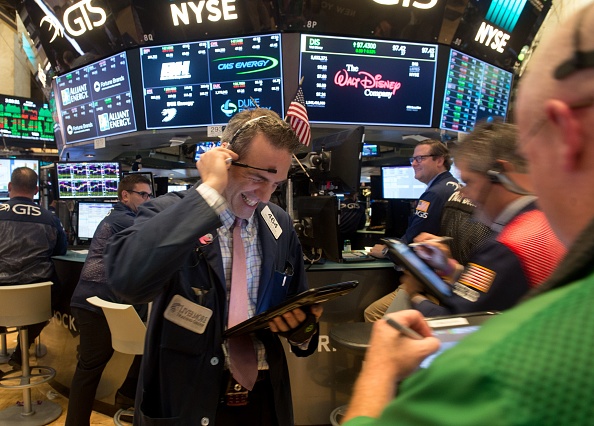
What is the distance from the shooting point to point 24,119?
912 cm

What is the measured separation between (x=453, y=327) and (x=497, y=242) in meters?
0.72

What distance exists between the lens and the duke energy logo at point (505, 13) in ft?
14.9

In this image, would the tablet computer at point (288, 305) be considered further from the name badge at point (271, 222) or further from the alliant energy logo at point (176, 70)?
the alliant energy logo at point (176, 70)

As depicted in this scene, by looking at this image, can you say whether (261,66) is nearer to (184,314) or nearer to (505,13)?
(505,13)

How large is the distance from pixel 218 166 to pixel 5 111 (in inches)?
391

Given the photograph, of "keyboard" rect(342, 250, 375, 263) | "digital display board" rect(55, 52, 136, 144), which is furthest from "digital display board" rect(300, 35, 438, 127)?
"digital display board" rect(55, 52, 136, 144)

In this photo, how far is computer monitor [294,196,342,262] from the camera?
2.69 m

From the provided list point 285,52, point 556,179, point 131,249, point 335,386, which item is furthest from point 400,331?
point 285,52

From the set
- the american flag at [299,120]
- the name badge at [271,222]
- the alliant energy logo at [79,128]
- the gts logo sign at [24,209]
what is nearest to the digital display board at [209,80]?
the american flag at [299,120]

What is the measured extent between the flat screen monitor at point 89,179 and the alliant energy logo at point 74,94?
0.83m

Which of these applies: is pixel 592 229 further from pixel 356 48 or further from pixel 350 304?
pixel 356 48

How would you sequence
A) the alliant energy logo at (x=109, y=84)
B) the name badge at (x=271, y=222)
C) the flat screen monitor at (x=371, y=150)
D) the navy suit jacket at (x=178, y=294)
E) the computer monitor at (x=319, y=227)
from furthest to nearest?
1. the flat screen monitor at (x=371, y=150)
2. the alliant energy logo at (x=109, y=84)
3. the computer monitor at (x=319, y=227)
4. the name badge at (x=271, y=222)
5. the navy suit jacket at (x=178, y=294)

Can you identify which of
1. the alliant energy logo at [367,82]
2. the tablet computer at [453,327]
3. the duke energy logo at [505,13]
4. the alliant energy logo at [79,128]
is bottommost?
the tablet computer at [453,327]

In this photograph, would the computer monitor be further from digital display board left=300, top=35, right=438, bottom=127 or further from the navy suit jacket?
digital display board left=300, top=35, right=438, bottom=127
